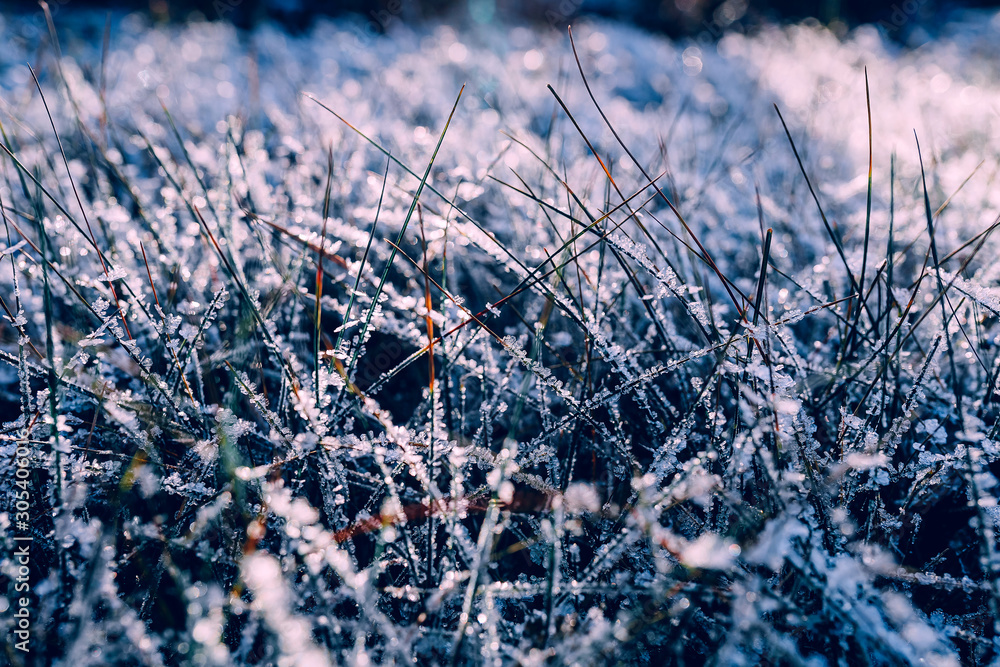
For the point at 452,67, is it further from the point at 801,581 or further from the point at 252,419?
the point at 801,581

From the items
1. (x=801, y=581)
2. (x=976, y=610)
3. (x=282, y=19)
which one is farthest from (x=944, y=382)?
(x=282, y=19)

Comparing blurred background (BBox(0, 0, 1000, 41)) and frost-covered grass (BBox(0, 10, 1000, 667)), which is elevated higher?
blurred background (BBox(0, 0, 1000, 41))

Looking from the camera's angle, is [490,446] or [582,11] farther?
[582,11]

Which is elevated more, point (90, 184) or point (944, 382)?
Answer: point (944, 382)

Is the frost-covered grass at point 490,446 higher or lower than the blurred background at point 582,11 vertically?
lower

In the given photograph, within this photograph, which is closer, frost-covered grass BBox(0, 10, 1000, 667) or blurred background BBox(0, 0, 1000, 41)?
frost-covered grass BBox(0, 10, 1000, 667)

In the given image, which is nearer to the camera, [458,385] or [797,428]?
[797,428]

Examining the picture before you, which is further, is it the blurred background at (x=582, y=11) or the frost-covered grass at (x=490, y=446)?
the blurred background at (x=582, y=11)

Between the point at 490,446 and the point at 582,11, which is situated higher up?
the point at 582,11
